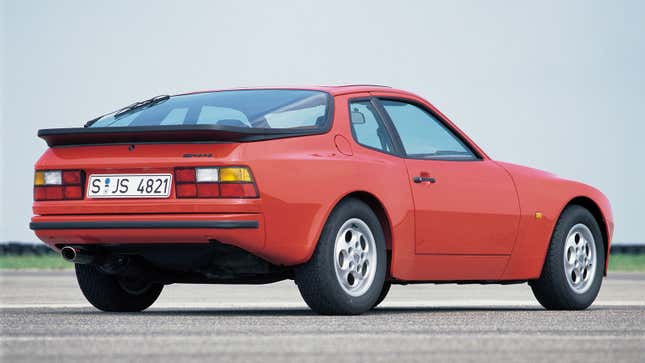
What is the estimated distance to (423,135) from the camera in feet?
33.9

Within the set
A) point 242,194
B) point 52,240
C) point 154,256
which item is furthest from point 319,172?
point 52,240

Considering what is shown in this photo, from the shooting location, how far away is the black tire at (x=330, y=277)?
8.96m

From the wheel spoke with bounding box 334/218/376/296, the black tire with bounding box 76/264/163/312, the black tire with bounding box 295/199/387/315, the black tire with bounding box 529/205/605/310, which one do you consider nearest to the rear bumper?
the black tire with bounding box 295/199/387/315

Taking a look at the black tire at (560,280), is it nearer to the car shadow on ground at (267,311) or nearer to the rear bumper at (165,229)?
the car shadow on ground at (267,311)

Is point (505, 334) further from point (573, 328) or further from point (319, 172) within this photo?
point (319, 172)

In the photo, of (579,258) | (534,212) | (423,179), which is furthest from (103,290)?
(579,258)

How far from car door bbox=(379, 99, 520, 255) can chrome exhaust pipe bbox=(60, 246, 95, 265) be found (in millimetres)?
2191

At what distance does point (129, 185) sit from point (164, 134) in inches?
15.6

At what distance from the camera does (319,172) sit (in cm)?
895

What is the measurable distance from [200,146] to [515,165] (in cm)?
305

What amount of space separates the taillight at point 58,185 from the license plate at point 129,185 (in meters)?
0.10

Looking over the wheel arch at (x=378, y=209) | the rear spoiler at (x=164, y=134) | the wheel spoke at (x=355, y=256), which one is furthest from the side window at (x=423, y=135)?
the rear spoiler at (x=164, y=134)

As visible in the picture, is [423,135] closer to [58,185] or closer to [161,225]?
[161,225]

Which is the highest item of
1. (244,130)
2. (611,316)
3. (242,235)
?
(244,130)
